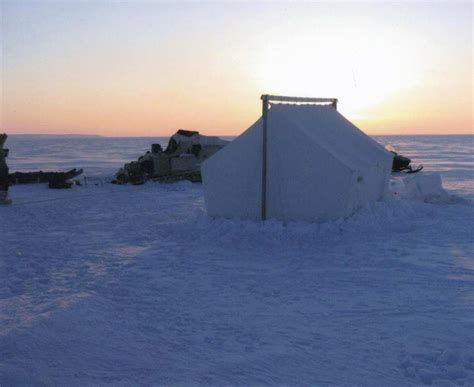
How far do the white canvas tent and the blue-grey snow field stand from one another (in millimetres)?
428

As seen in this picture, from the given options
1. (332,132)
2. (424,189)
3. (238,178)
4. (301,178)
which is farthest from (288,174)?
(424,189)

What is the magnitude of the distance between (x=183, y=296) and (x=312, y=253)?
113 inches

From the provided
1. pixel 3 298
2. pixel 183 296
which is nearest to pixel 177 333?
pixel 183 296

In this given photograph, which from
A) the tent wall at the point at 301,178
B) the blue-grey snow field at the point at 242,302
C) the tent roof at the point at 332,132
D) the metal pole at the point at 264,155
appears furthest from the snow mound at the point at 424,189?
the metal pole at the point at 264,155

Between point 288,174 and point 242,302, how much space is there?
4523 millimetres

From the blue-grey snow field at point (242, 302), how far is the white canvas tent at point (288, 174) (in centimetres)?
43

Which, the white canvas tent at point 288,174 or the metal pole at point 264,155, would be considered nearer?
the white canvas tent at point 288,174

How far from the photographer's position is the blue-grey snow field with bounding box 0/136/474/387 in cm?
424

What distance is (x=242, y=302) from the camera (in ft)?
19.4

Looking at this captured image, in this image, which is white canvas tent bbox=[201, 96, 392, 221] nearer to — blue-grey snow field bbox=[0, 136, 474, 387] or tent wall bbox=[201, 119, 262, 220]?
tent wall bbox=[201, 119, 262, 220]

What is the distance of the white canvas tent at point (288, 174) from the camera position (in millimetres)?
9750

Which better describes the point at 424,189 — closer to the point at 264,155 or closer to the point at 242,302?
the point at 264,155

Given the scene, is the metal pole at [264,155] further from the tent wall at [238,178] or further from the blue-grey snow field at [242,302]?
the blue-grey snow field at [242,302]

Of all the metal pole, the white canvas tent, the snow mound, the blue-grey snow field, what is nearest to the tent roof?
the white canvas tent
